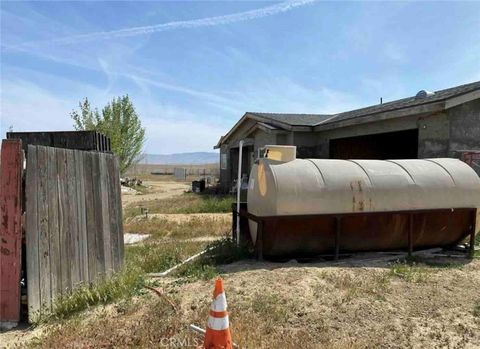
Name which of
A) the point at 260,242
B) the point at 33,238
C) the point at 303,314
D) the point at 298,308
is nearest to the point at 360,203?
the point at 260,242

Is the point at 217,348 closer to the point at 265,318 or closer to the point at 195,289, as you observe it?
the point at 265,318

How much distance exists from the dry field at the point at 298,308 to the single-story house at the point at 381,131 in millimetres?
4286

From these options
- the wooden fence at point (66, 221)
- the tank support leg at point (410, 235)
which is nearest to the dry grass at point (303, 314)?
the wooden fence at point (66, 221)

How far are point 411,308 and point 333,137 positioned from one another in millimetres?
11277

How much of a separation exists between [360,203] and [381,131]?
21.1 feet

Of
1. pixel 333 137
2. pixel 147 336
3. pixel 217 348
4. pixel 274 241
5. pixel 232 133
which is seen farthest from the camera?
pixel 232 133

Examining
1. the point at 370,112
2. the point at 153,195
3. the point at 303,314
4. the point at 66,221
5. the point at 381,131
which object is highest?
the point at 370,112

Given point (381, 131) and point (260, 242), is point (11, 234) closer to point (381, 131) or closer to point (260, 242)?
point (260, 242)

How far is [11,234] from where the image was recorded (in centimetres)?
438

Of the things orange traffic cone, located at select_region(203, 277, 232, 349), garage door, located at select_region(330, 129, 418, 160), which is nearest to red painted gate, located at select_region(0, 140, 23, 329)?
orange traffic cone, located at select_region(203, 277, 232, 349)

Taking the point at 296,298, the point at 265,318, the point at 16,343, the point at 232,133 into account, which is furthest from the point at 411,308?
the point at 232,133

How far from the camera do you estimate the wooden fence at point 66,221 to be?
14.5 ft

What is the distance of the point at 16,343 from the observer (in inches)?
156

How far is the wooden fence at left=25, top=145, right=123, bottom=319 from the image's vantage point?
443 cm
